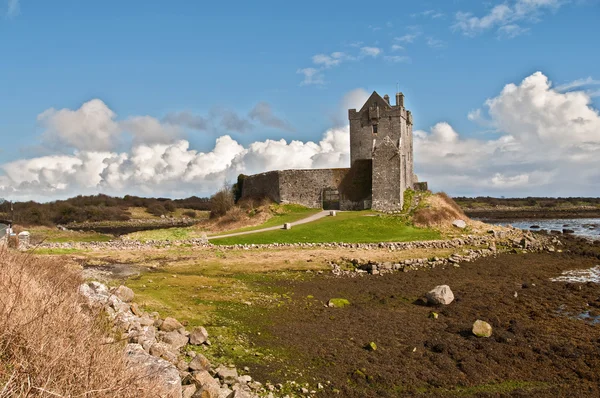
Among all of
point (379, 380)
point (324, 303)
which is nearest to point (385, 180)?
point (324, 303)

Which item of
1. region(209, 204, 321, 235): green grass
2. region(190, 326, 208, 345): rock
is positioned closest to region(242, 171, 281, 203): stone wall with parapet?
region(209, 204, 321, 235): green grass

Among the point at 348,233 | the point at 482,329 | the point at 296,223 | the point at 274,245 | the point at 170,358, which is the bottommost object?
the point at 482,329

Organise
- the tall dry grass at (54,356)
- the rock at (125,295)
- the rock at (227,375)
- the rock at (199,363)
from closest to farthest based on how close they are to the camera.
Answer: the tall dry grass at (54,356)
the rock at (227,375)
the rock at (199,363)
the rock at (125,295)

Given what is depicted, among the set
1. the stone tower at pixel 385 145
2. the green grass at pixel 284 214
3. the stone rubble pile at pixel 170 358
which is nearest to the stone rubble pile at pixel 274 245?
the green grass at pixel 284 214

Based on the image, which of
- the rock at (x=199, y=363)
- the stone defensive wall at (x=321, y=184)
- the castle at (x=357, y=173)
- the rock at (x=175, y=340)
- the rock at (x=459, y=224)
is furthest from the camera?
the stone defensive wall at (x=321, y=184)

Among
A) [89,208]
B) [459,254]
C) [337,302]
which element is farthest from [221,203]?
[89,208]

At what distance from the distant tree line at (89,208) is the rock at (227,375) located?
62.3 metres

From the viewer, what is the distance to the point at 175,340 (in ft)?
32.0

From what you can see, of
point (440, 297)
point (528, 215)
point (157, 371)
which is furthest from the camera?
point (528, 215)

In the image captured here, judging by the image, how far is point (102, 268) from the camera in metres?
19.5

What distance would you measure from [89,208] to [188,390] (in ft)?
307

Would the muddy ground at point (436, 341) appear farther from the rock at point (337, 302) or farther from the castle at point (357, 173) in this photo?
the castle at point (357, 173)

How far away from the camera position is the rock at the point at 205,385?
705 cm

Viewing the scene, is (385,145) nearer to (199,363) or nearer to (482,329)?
(482,329)
